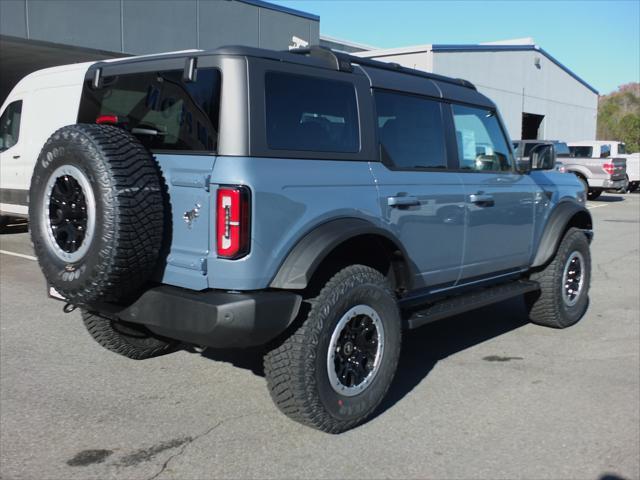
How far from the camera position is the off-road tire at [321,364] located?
11.4 ft

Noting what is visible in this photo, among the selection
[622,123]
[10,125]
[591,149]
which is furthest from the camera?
[622,123]

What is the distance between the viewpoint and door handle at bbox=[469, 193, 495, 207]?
15.5 ft

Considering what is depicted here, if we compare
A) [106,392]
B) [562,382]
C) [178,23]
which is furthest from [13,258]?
[178,23]

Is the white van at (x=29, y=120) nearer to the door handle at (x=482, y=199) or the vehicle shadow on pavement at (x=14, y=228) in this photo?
the vehicle shadow on pavement at (x=14, y=228)

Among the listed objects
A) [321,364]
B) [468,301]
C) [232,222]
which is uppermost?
[232,222]

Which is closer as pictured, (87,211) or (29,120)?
(87,211)

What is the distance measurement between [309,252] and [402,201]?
3.01 feet

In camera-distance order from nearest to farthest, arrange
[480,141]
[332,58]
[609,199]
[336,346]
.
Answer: [336,346] → [332,58] → [480,141] → [609,199]

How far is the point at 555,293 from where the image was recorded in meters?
5.81

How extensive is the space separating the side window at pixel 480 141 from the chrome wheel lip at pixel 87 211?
2.69 m

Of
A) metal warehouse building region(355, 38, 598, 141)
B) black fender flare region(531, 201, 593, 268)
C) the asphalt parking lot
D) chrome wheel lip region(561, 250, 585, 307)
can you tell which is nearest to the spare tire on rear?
the asphalt parking lot

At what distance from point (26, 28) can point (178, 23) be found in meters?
3.88

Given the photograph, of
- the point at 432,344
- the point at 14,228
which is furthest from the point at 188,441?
the point at 14,228

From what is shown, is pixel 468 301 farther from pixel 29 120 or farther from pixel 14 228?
pixel 14 228
